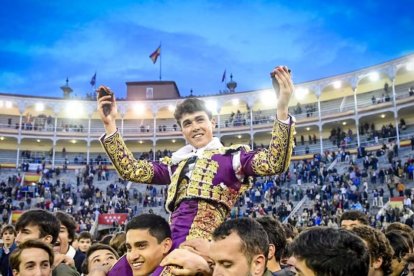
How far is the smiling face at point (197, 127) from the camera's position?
10.9 feet

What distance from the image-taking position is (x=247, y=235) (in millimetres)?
2654

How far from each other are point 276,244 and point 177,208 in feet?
4.53

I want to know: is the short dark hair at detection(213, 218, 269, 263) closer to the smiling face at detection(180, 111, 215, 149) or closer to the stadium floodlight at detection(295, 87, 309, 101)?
the smiling face at detection(180, 111, 215, 149)

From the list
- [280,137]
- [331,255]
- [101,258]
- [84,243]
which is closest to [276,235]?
[280,137]

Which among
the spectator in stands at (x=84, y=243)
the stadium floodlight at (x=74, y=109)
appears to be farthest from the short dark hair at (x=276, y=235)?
the stadium floodlight at (x=74, y=109)

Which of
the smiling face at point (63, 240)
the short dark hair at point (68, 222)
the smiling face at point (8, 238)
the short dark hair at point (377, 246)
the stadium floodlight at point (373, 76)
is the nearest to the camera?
the short dark hair at point (377, 246)

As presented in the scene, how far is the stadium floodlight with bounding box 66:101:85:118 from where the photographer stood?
45812mm

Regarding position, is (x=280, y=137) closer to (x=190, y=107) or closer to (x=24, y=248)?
Answer: (x=190, y=107)

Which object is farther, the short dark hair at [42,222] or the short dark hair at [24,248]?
the short dark hair at [42,222]

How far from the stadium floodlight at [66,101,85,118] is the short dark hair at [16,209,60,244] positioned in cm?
4272

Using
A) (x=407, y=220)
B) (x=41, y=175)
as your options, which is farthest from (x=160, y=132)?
(x=407, y=220)

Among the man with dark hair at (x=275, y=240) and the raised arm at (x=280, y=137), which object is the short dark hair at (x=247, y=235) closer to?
the raised arm at (x=280, y=137)

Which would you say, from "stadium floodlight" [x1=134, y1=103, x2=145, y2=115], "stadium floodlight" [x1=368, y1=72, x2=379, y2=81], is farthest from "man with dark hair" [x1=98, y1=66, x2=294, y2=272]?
"stadium floodlight" [x1=134, y1=103, x2=145, y2=115]

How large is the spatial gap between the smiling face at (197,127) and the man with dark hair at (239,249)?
2.69 ft
